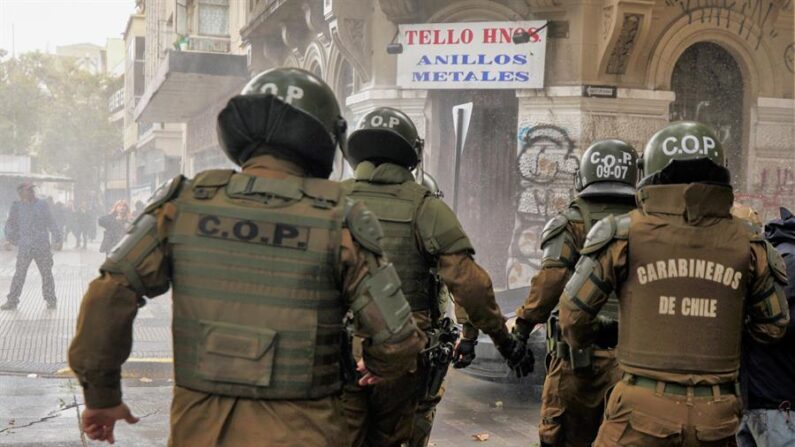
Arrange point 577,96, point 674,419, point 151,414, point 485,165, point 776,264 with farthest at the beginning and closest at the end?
1. point 485,165
2. point 577,96
3. point 151,414
4. point 776,264
5. point 674,419

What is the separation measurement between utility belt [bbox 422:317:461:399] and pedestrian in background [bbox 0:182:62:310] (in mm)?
10403

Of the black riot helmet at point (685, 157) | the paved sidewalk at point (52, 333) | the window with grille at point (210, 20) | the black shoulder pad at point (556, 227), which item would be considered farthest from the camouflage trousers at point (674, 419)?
the window with grille at point (210, 20)

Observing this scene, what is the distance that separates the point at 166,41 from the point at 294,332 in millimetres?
29963

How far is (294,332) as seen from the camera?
271cm

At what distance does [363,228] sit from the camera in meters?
2.78

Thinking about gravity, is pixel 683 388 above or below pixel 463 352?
above

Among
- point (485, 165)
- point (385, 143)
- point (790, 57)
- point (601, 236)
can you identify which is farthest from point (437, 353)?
point (790, 57)

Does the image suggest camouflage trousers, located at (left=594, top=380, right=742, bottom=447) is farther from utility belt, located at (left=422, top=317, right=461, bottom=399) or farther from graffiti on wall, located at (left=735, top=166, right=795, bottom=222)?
graffiti on wall, located at (left=735, top=166, right=795, bottom=222)

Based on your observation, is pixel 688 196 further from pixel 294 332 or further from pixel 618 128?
pixel 618 128

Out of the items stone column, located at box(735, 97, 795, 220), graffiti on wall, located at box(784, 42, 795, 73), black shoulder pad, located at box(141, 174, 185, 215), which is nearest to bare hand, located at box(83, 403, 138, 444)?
black shoulder pad, located at box(141, 174, 185, 215)

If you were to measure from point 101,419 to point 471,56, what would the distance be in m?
10.3

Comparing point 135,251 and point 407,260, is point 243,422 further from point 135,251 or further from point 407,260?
point 407,260

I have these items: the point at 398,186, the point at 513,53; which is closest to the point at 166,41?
the point at 513,53

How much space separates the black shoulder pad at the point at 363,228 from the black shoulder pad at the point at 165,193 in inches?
19.0
